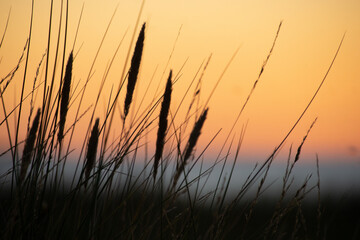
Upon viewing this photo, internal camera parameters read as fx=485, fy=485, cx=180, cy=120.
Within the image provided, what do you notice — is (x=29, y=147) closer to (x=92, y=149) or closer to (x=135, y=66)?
(x=92, y=149)

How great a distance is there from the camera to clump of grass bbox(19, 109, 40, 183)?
1687 millimetres

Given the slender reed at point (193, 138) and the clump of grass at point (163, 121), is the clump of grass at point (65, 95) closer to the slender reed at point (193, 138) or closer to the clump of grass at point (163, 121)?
the clump of grass at point (163, 121)

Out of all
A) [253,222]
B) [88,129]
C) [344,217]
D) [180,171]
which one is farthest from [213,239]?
[344,217]

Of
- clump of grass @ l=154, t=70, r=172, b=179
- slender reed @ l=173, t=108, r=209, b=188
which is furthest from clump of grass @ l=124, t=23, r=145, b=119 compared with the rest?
slender reed @ l=173, t=108, r=209, b=188

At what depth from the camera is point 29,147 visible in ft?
5.58

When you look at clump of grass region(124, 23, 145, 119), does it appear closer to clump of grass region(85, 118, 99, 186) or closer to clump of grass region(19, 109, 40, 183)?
clump of grass region(85, 118, 99, 186)

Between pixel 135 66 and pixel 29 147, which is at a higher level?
pixel 135 66

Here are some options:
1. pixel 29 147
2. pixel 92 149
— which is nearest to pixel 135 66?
pixel 92 149

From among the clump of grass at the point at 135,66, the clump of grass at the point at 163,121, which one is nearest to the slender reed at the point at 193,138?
the clump of grass at the point at 163,121

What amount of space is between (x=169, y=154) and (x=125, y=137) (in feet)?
1.28

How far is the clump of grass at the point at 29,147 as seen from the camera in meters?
1.69

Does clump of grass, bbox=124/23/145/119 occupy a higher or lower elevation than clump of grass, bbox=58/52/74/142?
higher

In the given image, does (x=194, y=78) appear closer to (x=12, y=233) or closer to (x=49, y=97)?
(x=49, y=97)

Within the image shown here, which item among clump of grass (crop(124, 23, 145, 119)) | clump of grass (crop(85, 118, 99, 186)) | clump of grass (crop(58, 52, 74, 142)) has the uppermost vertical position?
clump of grass (crop(124, 23, 145, 119))
